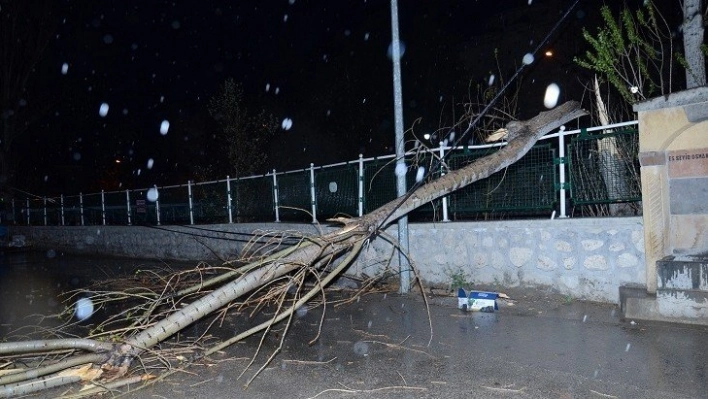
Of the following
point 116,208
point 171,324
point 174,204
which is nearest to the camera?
point 171,324

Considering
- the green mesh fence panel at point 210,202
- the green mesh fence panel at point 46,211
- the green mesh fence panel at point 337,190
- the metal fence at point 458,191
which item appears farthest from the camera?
the green mesh fence panel at point 46,211

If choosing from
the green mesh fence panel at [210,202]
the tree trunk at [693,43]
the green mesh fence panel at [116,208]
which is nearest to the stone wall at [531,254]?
the tree trunk at [693,43]

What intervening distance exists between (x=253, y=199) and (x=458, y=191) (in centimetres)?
573

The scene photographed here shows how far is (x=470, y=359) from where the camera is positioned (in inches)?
204

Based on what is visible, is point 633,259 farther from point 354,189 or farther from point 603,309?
point 354,189

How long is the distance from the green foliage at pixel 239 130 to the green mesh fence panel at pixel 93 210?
188 inches

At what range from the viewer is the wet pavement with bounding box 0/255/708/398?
4418 mm

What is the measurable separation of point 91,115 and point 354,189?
22956mm

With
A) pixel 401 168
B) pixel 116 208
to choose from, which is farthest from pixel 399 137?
pixel 116 208

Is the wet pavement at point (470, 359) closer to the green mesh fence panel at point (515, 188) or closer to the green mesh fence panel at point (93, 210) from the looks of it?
the green mesh fence panel at point (515, 188)

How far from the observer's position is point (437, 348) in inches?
220

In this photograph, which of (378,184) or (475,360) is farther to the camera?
(378,184)

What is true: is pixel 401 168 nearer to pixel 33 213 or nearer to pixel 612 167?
pixel 612 167

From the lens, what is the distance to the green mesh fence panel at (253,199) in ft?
40.1
